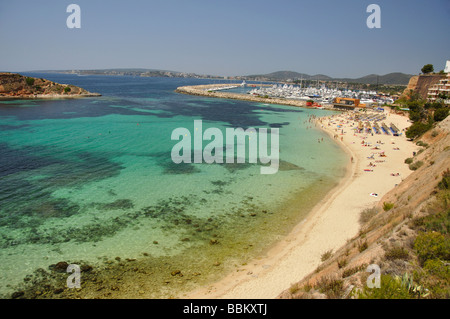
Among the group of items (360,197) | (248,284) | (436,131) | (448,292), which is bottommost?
(248,284)

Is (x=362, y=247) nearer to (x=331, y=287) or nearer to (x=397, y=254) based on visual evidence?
(x=397, y=254)

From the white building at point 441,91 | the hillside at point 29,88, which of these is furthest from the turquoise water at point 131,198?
the hillside at point 29,88

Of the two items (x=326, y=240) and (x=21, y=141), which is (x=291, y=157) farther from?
(x=21, y=141)

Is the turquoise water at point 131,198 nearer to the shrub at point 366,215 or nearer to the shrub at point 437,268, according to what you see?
the shrub at point 366,215

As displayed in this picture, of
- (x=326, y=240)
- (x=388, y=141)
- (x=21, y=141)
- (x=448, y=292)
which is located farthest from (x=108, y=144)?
(x=388, y=141)

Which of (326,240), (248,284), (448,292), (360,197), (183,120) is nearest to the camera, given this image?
(448,292)

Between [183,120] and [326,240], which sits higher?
[183,120]

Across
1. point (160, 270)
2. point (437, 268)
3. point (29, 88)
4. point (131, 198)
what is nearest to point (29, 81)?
point (29, 88)
